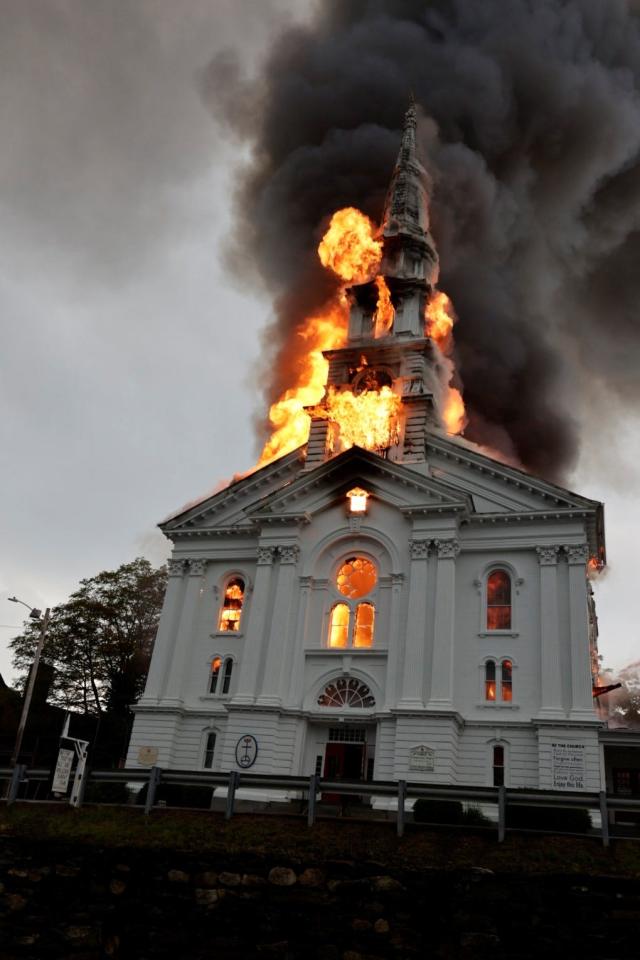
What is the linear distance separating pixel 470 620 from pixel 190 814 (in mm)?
15614

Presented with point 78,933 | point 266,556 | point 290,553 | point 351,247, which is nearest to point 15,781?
point 78,933

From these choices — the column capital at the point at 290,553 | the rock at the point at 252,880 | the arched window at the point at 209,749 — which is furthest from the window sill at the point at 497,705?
the rock at the point at 252,880

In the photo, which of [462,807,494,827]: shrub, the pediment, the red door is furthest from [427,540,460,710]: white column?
[462,807,494,827]: shrub

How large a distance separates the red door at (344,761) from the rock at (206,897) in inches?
660

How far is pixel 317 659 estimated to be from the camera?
3422cm

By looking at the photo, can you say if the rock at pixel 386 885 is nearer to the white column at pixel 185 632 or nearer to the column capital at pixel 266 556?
the white column at pixel 185 632

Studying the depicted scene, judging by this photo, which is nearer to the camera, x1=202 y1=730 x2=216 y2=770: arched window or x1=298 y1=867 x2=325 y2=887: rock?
x1=298 y1=867 x2=325 y2=887: rock

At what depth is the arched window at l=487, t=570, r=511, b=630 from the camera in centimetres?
3322

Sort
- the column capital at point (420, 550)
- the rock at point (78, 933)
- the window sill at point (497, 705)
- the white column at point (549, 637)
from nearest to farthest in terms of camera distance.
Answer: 1. the rock at point (78, 933)
2. the white column at point (549, 637)
3. the window sill at point (497, 705)
4. the column capital at point (420, 550)

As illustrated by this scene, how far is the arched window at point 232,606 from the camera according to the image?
122 feet

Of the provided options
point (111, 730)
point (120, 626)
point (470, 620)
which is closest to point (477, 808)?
point (470, 620)

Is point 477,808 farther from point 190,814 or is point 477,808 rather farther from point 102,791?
point 102,791

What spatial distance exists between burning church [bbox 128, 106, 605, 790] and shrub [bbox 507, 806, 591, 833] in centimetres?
398

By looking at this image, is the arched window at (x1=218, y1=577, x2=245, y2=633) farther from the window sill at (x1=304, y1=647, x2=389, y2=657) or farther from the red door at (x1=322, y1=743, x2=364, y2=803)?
the red door at (x1=322, y1=743, x2=364, y2=803)
